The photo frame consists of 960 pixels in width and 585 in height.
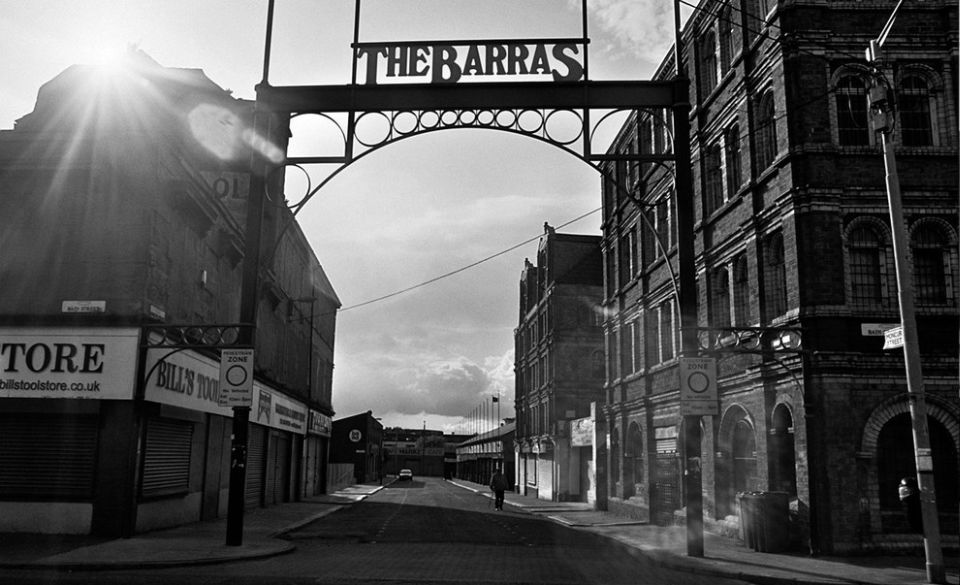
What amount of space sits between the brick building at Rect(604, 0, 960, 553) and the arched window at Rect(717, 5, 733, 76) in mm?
292

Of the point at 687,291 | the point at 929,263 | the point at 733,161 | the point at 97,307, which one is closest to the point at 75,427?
the point at 97,307

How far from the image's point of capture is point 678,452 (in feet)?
82.2

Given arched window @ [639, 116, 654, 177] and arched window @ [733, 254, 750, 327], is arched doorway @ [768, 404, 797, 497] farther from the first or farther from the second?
arched window @ [639, 116, 654, 177]

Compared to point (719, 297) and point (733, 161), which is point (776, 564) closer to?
point (719, 297)

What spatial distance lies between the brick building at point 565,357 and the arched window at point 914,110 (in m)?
26.9

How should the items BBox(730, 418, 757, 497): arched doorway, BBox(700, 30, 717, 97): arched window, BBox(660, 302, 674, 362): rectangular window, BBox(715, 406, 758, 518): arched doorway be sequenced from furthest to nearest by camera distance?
BBox(660, 302, 674, 362): rectangular window
BBox(700, 30, 717, 97): arched window
BBox(715, 406, 758, 518): arched doorway
BBox(730, 418, 757, 497): arched doorway

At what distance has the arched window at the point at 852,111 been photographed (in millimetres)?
18172

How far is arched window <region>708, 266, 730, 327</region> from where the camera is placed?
22094 mm

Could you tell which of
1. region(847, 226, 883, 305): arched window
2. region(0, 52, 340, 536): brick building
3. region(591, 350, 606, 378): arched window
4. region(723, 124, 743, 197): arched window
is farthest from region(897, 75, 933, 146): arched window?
region(591, 350, 606, 378): arched window

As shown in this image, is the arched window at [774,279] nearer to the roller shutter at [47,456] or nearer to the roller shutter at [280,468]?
the roller shutter at [47,456]

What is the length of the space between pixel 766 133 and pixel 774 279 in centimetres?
351

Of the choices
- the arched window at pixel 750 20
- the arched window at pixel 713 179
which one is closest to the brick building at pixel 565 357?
the arched window at pixel 713 179

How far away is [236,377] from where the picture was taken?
16078 mm

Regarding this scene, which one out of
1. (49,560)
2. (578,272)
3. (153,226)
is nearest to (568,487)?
(578,272)
